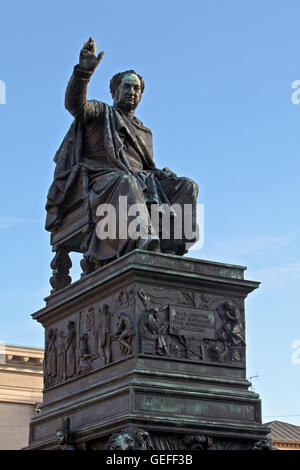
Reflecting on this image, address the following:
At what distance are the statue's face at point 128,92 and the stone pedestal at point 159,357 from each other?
291cm

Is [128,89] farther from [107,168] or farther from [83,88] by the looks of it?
[107,168]

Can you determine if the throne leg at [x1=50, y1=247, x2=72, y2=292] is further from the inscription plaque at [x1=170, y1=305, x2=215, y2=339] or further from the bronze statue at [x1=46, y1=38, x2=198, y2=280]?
the inscription plaque at [x1=170, y1=305, x2=215, y2=339]

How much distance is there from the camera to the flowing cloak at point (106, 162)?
14.7 meters

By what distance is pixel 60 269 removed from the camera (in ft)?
50.3

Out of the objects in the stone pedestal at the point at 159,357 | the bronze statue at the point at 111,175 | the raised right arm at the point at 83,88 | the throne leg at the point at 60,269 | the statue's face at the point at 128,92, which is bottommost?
the stone pedestal at the point at 159,357

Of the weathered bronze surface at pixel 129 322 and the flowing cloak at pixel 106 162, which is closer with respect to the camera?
the weathered bronze surface at pixel 129 322

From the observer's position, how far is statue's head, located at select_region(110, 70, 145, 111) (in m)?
15.4

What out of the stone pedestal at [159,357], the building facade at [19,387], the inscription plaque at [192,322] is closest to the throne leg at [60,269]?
the stone pedestal at [159,357]

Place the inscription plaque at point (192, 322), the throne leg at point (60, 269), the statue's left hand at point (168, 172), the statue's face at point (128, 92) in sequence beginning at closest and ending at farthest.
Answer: the inscription plaque at point (192, 322)
the statue's left hand at point (168, 172)
the throne leg at point (60, 269)
the statue's face at point (128, 92)

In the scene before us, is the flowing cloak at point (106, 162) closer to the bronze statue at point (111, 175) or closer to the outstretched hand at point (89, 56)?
the bronze statue at point (111, 175)

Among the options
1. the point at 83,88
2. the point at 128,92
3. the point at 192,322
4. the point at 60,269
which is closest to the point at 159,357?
the point at 192,322

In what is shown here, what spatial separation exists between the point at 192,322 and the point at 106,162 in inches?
116

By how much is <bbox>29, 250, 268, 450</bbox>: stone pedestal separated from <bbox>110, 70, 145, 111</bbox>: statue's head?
2.92 m

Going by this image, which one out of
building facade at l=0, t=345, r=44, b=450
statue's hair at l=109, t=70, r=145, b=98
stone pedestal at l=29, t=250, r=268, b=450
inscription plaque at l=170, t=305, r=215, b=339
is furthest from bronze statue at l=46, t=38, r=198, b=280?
building facade at l=0, t=345, r=44, b=450
